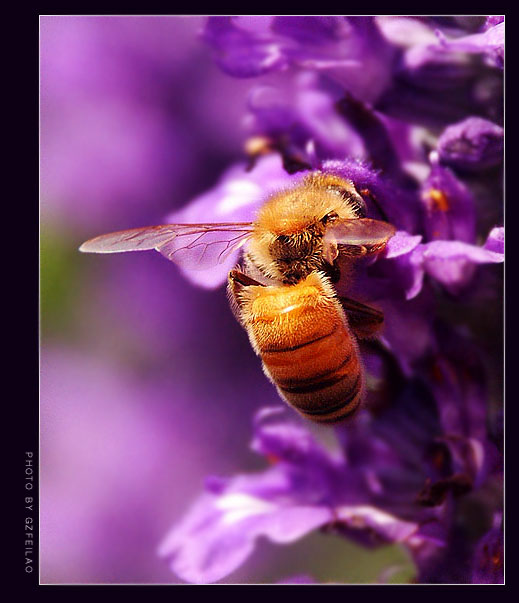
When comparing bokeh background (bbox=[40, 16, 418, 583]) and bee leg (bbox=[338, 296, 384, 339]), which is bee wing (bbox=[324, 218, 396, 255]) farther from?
bokeh background (bbox=[40, 16, 418, 583])

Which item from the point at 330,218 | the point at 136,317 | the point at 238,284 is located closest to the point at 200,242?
the point at 238,284

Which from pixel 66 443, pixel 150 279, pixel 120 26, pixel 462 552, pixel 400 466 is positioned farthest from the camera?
pixel 150 279

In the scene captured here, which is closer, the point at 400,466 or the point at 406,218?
the point at 406,218

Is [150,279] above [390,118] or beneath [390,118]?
beneath

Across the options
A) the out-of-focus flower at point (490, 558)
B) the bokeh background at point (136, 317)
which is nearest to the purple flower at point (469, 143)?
the out-of-focus flower at point (490, 558)

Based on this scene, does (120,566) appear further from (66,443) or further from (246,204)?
(246,204)

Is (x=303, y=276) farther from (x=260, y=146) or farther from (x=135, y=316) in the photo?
(x=135, y=316)

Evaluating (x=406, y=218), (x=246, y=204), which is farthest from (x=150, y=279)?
(x=406, y=218)
